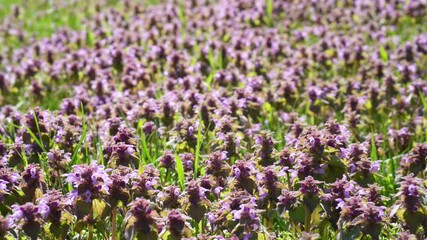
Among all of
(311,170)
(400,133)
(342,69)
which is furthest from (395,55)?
(311,170)

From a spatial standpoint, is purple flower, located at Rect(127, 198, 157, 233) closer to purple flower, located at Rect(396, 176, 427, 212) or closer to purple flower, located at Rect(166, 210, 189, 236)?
purple flower, located at Rect(166, 210, 189, 236)

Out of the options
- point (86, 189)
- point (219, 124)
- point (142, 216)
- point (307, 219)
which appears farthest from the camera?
point (219, 124)

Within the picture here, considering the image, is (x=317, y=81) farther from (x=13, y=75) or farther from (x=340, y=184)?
(x=13, y=75)

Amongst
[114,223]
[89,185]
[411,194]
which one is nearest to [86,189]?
[89,185]

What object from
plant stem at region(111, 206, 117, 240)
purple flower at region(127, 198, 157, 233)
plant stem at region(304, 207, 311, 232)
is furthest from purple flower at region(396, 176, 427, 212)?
plant stem at region(111, 206, 117, 240)

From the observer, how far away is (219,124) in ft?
16.5

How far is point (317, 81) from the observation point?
6.84 meters

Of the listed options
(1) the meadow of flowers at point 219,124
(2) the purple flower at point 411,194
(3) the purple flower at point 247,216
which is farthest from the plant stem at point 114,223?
(2) the purple flower at point 411,194

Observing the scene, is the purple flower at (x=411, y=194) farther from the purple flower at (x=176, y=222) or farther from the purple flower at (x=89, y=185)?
the purple flower at (x=89, y=185)

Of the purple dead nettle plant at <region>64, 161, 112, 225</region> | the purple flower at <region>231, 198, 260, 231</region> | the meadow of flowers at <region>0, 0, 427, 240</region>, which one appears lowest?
the meadow of flowers at <region>0, 0, 427, 240</region>

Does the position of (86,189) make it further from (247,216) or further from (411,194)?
(411,194)

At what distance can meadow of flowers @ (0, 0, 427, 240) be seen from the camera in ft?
12.4

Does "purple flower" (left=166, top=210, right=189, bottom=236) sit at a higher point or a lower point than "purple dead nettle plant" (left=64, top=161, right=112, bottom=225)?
lower

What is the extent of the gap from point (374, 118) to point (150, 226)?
11.2ft
